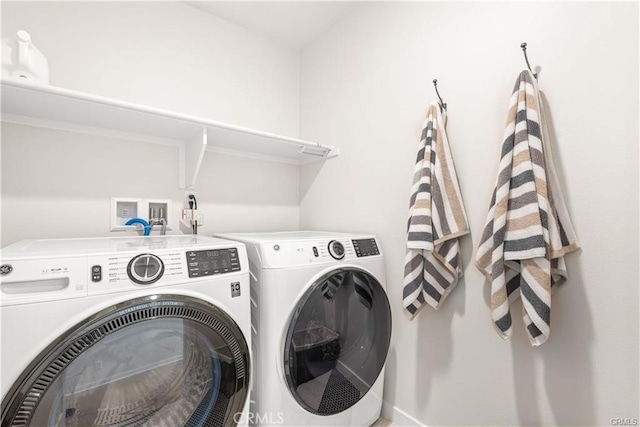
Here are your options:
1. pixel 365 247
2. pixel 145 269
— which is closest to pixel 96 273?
pixel 145 269

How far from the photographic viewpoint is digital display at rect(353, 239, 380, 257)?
51.1 inches

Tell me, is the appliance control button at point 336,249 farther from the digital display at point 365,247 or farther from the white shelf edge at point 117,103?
the white shelf edge at point 117,103

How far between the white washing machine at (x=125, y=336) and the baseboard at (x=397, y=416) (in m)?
0.81

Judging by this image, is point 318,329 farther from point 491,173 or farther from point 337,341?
point 491,173

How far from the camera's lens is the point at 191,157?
1.48 meters

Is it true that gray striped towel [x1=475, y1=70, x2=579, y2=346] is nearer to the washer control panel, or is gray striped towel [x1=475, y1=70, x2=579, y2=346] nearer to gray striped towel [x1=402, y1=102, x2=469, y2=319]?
gray striped towel [x1=402, y1=102, x2=469, y2=319]

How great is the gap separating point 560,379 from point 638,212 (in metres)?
0.56

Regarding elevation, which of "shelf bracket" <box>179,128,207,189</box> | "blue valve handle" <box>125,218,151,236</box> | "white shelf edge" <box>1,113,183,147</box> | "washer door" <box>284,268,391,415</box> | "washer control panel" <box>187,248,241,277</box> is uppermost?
"white shelf edge" <box>1,113,183,147</box>

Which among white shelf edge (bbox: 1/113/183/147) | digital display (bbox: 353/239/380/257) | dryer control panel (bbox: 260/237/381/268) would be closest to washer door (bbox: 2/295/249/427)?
dryer control panel (bbox: 260/237/381/268)

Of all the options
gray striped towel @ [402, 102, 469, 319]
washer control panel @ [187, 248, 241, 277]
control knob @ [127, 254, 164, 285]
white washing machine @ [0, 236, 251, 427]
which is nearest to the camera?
white washing machine @ [0, 236, 251, 427]

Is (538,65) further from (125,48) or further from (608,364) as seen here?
(125,48)

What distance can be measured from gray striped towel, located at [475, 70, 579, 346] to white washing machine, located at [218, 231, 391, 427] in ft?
1.65

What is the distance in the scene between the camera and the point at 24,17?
3.92ft

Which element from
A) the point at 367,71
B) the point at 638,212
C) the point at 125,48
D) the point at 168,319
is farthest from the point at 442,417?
the point at 125,48
